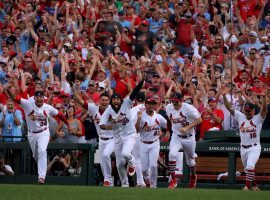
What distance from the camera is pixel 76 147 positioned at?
71.0ft

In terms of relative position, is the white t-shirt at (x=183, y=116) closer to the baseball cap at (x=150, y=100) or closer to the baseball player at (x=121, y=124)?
the baseball cap at (x=150, y=100)

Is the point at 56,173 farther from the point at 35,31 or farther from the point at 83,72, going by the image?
the point at 35,31

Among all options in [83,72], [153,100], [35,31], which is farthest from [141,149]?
[35,31]

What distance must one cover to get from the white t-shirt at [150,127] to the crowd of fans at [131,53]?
76 cm

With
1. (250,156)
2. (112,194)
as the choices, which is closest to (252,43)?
(250,156)

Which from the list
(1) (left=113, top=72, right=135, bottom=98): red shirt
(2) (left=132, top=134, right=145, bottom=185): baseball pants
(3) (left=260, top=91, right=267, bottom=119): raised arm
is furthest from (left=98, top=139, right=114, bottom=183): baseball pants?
(3) (left=260, top=91, right=267, bottom=119): raised arm

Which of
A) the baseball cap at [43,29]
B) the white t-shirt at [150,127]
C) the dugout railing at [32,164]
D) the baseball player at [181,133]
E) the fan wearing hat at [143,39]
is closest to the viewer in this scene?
the baseball player at [181,133]

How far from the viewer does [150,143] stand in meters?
20.1

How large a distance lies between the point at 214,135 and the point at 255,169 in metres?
1.05

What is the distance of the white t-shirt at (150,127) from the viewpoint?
2016 centimetres

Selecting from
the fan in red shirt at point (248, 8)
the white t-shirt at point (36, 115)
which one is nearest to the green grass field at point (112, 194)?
the white t-shirt at point (36, 115)

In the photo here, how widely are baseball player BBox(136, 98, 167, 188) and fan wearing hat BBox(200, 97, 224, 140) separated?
58.9 inches

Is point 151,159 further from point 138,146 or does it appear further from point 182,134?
point 182,134

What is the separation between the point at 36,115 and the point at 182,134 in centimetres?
281
